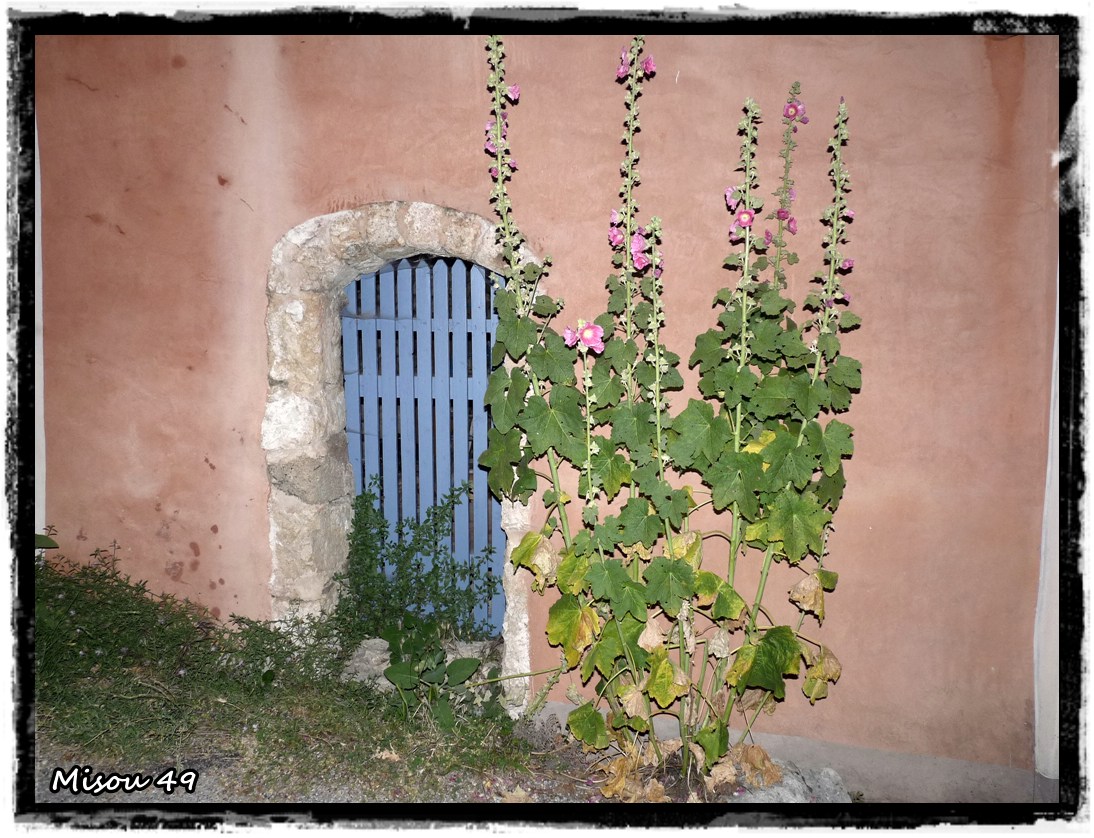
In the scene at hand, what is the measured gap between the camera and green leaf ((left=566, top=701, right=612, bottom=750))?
3273 mm

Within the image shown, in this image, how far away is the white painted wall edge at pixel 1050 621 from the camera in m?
3.42

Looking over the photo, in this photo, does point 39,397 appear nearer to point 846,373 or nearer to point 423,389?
point 423,389

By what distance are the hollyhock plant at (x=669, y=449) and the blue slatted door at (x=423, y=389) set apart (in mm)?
1086

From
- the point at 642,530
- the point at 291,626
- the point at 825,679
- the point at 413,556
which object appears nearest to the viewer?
the point at 642,530

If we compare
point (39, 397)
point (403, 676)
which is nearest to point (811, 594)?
point (403, 676)

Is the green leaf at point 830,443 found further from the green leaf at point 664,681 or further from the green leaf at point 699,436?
the green leaf at point 664,681

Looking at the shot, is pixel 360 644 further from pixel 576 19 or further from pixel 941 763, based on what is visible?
pixel 576 19

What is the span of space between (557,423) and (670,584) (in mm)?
739

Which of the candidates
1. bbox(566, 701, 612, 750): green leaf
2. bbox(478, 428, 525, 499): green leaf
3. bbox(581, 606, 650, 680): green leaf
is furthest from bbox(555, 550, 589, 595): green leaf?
bbox(566, 701, 612, 750): green leaf

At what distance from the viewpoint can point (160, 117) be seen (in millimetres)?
4086

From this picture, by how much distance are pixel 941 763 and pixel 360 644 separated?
9.56ft

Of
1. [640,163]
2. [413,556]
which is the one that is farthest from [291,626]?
[640,163]

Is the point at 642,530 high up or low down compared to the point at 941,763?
up

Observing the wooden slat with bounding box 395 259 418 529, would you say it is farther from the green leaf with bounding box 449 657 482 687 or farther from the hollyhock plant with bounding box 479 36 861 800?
the hollyhock plant with bounding box 479 36 861 800
